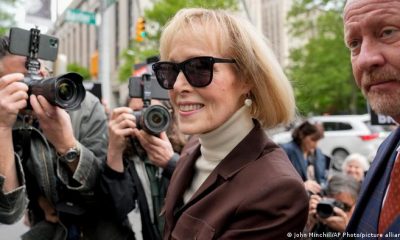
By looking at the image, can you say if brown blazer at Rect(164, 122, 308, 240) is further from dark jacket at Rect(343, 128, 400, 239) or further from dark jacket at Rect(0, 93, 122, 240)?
dark jacket at Rect(0, 93, 122, 240)

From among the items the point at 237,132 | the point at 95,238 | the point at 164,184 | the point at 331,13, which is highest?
the point at 331,13

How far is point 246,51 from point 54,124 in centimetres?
95

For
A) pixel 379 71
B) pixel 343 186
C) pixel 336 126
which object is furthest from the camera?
pixel 336 126

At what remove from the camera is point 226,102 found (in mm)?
1649

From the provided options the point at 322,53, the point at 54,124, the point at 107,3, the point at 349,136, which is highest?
the point at 322,53

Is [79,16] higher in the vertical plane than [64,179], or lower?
higher

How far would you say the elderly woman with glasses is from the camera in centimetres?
145

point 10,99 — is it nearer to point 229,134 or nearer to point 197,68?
point 197,68

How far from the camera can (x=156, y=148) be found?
232cm

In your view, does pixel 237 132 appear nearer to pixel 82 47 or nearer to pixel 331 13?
pixel 331 13

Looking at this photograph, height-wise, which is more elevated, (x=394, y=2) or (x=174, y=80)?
(x=394, y=2)

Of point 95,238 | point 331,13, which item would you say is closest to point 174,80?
point 95,238

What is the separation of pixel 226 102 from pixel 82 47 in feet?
182

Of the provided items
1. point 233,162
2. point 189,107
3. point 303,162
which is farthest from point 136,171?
point 303,162
